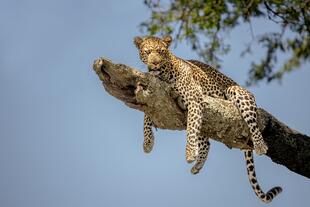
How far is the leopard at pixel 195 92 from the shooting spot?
8.44 m

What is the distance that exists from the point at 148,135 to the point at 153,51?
98 centimetres

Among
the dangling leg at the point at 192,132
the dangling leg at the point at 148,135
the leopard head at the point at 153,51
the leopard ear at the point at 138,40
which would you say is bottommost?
the dangling leg at the point at 192,132

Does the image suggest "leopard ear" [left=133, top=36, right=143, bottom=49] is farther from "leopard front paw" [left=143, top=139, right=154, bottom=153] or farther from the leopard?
"leopard front paw" [left=143, top=139, right=154, bottom=153]

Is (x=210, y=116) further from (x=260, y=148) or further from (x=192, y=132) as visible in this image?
(x=260, y=148)

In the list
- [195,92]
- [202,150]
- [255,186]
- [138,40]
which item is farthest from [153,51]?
[255,186]

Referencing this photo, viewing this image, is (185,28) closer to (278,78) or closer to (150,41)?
(278,78)

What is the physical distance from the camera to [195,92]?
862cm

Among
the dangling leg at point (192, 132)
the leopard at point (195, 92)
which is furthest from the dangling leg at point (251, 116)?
the dangling leg at point (192, 132)

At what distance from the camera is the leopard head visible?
8.61 m

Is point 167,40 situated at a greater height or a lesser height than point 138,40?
greater

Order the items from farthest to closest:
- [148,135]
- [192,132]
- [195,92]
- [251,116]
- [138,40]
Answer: [148,135]
[251,116]
[138,40]
[195,92]
[192,132]

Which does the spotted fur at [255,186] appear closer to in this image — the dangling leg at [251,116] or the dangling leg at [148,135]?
the dangling leg at [251,116]

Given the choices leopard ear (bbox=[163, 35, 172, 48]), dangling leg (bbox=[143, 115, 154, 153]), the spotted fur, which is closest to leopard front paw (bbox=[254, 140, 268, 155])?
the spotted fur

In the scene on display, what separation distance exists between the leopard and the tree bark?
0.13 meters
